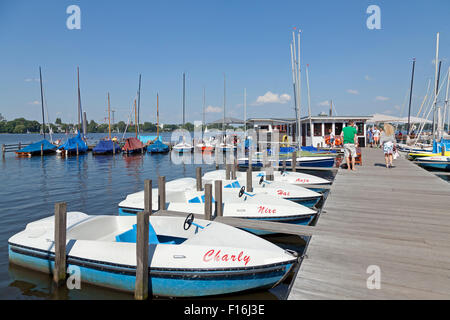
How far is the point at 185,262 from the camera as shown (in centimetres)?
520

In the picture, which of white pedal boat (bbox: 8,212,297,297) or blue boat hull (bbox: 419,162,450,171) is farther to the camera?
blue boat hull (bbox: 419,162,450,171)

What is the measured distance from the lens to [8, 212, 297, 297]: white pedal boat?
5.16 metres

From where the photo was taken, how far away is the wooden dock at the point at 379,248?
4070 mm

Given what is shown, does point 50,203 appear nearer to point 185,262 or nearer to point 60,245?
point 60,245

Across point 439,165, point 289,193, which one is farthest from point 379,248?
point 439,165

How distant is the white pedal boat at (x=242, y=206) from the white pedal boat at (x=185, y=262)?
8.01 ft

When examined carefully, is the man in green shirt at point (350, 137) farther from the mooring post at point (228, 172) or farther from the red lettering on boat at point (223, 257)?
the red lettering on boat at point (223, 257)

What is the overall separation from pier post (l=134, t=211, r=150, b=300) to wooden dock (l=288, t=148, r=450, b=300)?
8.48 ft

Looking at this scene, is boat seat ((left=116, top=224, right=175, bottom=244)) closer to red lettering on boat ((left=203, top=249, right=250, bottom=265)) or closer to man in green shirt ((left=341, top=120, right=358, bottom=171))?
red lettering on boat ((left=203, top=249, right=250, bottom=265))

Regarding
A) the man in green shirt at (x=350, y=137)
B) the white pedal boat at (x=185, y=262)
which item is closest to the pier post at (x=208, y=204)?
the white pedal boat at (x=185, y=262)

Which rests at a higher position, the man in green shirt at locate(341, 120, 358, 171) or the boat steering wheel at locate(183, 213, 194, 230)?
the man in green shirt at locate(341, 120, 358, 171)

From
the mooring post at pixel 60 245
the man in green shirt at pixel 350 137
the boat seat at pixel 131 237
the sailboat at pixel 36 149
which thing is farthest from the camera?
the sailboat at pixel 36 149

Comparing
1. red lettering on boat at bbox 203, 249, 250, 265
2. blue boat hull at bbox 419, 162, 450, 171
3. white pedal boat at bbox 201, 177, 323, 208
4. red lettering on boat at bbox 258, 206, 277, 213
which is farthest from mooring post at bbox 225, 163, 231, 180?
blue boat hull at bbox 419, 162, 450, 171

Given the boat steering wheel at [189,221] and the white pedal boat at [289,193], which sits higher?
the boat steering wheel at [189,221]
